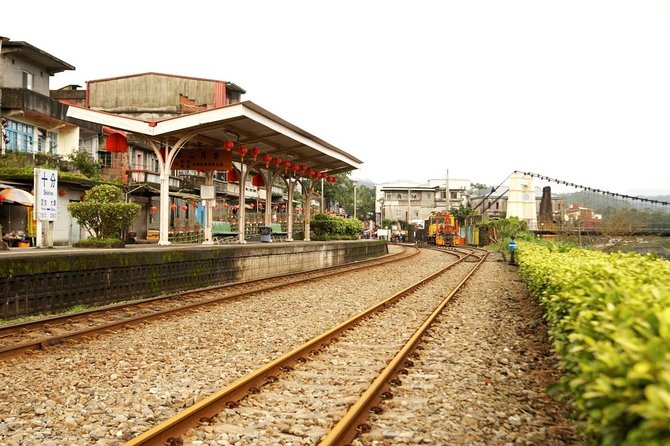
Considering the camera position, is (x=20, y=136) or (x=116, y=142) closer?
(x=116, y=142)

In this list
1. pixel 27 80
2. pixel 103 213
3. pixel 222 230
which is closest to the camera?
pixel 103 213

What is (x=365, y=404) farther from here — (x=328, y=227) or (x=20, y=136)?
(x=20, y=136)

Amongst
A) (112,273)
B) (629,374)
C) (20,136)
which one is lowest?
(112,273)

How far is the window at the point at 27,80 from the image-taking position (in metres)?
28.8

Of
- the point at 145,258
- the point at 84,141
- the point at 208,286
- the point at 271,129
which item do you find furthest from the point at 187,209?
the point at 145,258

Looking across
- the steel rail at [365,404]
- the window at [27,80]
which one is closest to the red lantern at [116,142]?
the steel rail at [365,404]

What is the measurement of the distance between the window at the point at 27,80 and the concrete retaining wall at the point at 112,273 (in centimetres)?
1907

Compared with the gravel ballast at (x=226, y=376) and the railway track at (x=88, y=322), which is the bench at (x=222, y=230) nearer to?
the railway track at (x=88, y=322)

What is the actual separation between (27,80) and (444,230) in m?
33.5

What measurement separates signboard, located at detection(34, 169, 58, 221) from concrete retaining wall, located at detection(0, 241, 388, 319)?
9.92ft

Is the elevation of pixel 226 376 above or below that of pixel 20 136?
below

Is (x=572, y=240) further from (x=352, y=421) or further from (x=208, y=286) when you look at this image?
(x=352, y=421)

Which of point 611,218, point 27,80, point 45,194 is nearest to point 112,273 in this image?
point 45,194

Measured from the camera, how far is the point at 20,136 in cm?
2772
